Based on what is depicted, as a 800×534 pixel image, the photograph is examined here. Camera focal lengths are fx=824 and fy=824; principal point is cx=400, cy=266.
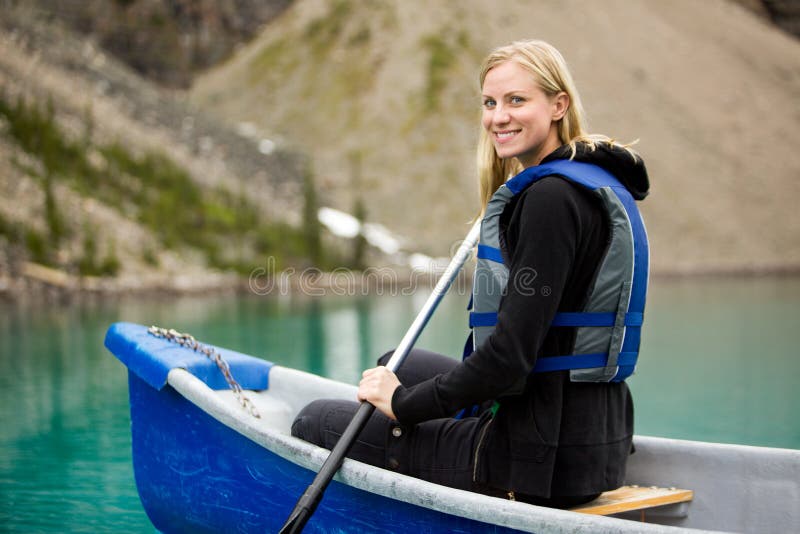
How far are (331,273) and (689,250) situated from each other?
22.0 metres

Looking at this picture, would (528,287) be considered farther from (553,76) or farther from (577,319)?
(553,76)

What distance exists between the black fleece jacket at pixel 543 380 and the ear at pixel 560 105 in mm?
167

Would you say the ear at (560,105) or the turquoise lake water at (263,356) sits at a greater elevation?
the ear at (560,105)

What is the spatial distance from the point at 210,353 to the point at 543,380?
2423 millimetres

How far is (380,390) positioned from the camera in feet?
10.8

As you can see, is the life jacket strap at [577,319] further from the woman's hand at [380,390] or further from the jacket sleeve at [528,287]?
the woman's hand at [380,390]

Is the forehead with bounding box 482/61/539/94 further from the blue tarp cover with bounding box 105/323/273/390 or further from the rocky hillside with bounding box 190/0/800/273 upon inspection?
the rocky hillside with bounding box 190/0/800/273

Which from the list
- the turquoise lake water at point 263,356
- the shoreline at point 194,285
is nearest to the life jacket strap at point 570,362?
the turquoise lake water at point 263,356

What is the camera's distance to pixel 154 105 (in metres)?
42.8

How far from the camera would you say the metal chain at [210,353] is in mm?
4793

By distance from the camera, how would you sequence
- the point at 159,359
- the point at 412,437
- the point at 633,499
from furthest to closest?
1. the point at 159,359
2. the point at 633,499
3. the point at 412,437

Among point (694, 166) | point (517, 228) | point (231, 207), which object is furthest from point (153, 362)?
point (694, 166)

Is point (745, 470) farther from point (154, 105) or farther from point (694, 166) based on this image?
point (694, 166)

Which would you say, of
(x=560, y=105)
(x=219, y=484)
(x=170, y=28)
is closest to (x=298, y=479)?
(x=219, y=484)
